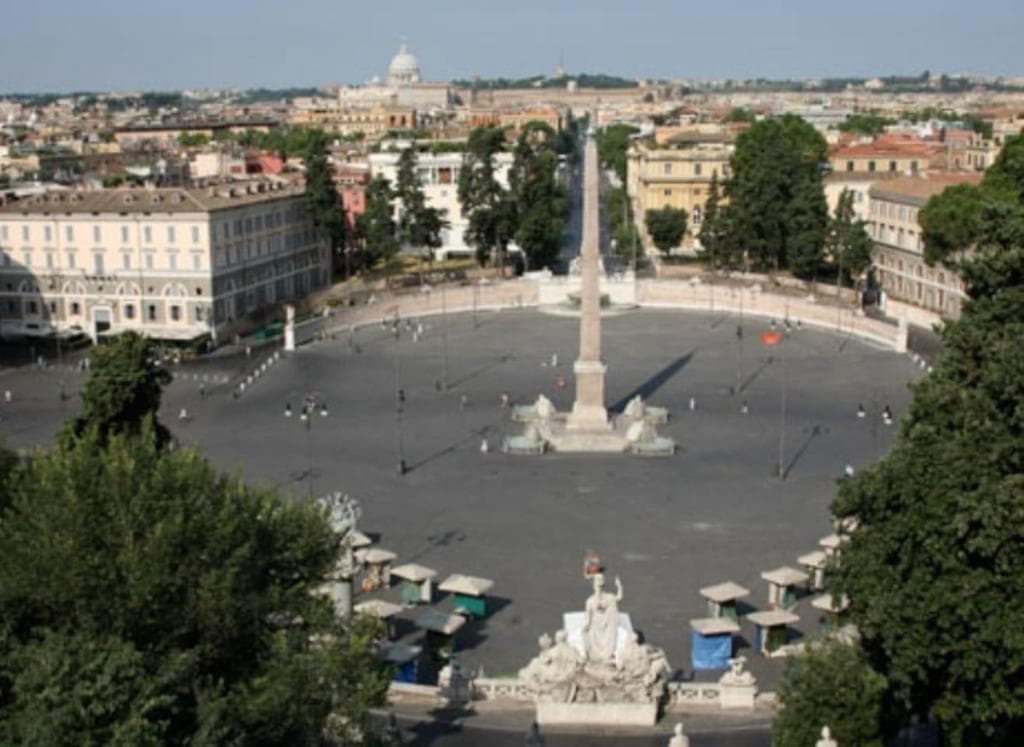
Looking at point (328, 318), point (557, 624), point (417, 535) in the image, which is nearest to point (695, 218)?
point (328, 318)

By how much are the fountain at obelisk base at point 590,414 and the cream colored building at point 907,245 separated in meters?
26.9

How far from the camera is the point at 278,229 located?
74.3m

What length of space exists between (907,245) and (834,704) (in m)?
58.7

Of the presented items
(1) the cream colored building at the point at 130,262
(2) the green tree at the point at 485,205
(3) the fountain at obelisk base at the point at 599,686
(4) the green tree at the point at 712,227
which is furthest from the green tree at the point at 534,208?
(3) the fountain at obelisk base at the point at 599,686

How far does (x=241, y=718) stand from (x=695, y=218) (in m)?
79.1

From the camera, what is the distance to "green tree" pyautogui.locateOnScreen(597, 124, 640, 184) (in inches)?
5272

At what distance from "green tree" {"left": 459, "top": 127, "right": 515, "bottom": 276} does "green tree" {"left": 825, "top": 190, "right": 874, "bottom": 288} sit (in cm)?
1810

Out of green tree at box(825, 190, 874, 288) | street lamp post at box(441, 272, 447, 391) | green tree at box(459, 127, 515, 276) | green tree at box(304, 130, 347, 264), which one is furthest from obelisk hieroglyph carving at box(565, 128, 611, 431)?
green tree at box(459, 127, 515, 276)

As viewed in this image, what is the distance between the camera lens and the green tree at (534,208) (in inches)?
3159

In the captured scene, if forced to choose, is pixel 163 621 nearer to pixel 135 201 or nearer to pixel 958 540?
pixel 958 540

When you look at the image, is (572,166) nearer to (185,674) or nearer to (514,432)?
(514,432)

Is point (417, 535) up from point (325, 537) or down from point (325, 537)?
down

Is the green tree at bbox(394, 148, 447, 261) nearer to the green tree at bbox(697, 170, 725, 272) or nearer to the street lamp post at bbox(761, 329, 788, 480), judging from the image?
the green tree at bbox(697, 170, 725, 272)

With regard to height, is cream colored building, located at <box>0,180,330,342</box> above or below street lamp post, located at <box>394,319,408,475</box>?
above
